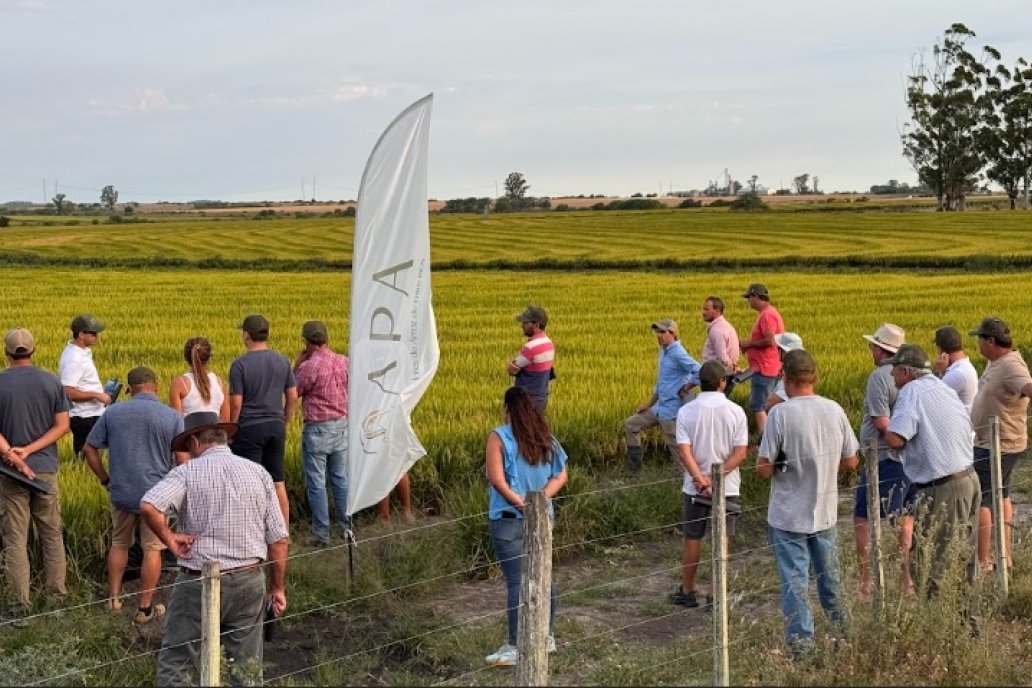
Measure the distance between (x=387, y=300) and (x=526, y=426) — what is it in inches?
70.9

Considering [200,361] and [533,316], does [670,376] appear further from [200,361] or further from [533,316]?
[200,361]

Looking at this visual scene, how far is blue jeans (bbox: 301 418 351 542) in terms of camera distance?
10188 millimetres

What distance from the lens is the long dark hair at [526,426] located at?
7156 mm

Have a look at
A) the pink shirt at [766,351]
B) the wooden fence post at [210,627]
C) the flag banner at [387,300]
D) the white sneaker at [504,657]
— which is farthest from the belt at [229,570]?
the pink shirt at [766,351]

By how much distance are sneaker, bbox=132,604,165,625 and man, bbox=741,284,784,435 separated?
6608mm

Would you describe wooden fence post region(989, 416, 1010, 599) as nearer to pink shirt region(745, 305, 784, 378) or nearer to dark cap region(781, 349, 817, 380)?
dark cap region(781, 349, 817, 380)

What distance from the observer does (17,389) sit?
838 centimetres

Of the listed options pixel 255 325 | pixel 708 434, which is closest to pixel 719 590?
pixel 708 434

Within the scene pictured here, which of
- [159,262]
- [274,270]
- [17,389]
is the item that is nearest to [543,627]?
[17,389]

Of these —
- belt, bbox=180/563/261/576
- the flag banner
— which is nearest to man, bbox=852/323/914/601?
the flag banner

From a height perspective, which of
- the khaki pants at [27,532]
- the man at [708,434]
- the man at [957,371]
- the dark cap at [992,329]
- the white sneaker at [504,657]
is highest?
the dark cap at [992,329]

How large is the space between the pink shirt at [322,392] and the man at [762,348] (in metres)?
4.45

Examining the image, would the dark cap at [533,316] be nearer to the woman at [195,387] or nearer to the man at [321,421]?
the man at [321,421]

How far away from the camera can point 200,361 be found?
9086 millimetres
